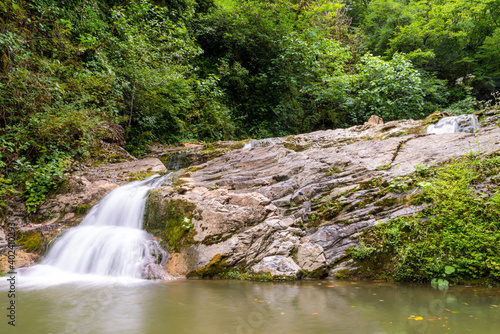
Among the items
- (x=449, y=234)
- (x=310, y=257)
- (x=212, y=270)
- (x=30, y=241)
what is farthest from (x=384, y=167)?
(x=30, y=241)

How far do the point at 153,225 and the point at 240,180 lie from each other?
2.32 meters

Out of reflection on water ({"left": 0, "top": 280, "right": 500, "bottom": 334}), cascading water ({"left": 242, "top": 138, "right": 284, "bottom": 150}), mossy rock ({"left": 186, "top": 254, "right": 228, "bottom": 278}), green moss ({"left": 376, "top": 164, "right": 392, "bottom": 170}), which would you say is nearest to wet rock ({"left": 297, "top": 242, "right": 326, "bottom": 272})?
reflection on water ({"left": 0, "top": 280, "right": 500, "bottom": 334})

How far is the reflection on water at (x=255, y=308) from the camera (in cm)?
274

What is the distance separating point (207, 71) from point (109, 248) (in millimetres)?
13040

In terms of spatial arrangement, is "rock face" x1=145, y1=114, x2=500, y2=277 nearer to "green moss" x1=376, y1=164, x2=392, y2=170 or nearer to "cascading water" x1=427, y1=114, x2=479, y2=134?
"green moss" x1=376, y1=164, x2=392, y2=170

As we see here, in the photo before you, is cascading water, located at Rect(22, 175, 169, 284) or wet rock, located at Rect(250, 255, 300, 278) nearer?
wet rock, located at Rect(250, 255, 300, 278)

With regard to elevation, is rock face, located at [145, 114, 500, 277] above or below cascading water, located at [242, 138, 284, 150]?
below

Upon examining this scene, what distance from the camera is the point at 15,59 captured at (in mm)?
6715

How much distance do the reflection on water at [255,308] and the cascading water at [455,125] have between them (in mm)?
5368

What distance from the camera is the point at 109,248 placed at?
18.5 ft

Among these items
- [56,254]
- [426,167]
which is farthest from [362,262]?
[56,254]

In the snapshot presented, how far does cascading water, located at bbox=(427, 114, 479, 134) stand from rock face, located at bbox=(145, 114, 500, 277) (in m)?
1.28

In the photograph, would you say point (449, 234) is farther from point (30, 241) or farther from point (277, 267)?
point (30, 241)

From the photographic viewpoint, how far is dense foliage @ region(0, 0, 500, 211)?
24.6 feet
